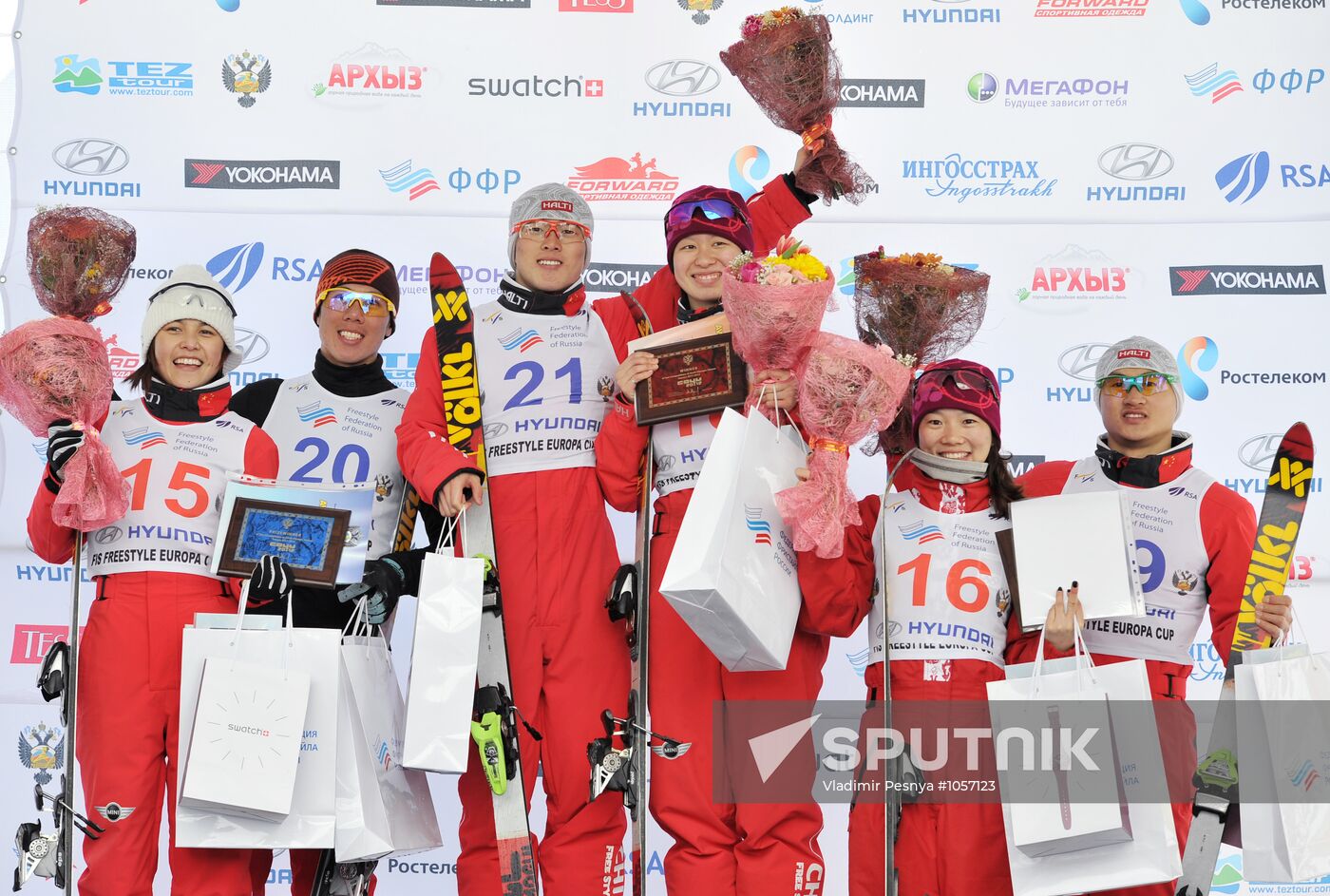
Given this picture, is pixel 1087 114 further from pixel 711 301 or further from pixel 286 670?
pixel 286 670

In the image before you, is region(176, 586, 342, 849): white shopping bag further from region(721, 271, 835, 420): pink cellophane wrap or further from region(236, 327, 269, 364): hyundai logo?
region(236, 327, 269, 364): hyundai logo

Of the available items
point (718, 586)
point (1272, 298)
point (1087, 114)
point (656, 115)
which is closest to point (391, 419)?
point (718, 586)

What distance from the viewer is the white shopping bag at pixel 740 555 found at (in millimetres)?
2973

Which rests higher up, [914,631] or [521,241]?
[521,241]

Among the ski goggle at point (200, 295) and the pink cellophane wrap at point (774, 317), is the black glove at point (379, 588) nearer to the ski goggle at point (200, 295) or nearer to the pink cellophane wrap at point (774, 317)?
the ski goggle at point (200, 295)

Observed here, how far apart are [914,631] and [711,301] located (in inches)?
41.4

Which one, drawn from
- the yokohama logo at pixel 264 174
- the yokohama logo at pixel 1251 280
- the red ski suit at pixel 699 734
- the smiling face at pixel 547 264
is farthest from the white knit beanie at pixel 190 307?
the yokohama logo at pixel 1251 280

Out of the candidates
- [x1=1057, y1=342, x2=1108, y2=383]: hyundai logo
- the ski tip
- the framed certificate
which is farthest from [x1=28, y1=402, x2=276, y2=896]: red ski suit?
[x1=1057, y1=342, x2=1108, y2=383]: hyundai logo

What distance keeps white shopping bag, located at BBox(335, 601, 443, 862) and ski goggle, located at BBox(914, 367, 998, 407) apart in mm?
1572

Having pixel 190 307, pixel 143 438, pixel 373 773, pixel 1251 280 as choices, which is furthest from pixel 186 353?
pixel 1251 280

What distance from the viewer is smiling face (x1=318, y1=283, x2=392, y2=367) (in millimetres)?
4004

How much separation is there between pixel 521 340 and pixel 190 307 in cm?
91

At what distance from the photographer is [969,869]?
10.5ft

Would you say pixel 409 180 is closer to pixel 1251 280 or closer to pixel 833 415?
pixel 833 415
